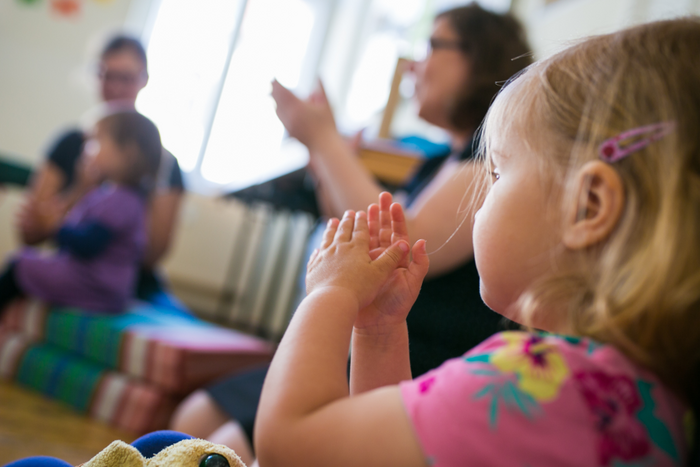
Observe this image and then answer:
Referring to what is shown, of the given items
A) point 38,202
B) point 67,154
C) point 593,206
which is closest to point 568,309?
point 593,206

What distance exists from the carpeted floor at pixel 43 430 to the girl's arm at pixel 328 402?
59 centimetres

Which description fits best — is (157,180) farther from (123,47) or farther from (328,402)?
(328,402)

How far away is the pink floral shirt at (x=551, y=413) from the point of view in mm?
277

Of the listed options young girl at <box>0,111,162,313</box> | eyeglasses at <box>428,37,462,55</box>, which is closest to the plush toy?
eyeglasses at <box>428,37,462,55</box>

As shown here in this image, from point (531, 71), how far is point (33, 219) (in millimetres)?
1866

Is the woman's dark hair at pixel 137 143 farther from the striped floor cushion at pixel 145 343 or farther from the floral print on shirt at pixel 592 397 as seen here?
the floral print on shirt at pixel 592 397

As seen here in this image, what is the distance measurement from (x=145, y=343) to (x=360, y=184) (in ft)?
2.74

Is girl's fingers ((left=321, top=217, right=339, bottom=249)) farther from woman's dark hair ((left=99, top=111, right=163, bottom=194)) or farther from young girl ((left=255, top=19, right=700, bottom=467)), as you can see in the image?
woman's dark hair ((left=99, top=111, right=163, bottom=194))

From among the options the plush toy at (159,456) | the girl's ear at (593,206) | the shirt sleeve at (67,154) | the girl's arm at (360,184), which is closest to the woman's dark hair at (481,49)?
the girl's arm at (360,184)

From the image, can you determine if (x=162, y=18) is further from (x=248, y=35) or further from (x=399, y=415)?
(x=399, y=415)

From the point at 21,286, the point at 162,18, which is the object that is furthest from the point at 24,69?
the point at 21,286

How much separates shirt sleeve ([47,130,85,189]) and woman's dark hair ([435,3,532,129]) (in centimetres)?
169

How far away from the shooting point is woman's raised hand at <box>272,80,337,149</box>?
0.83m

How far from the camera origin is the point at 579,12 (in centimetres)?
162
